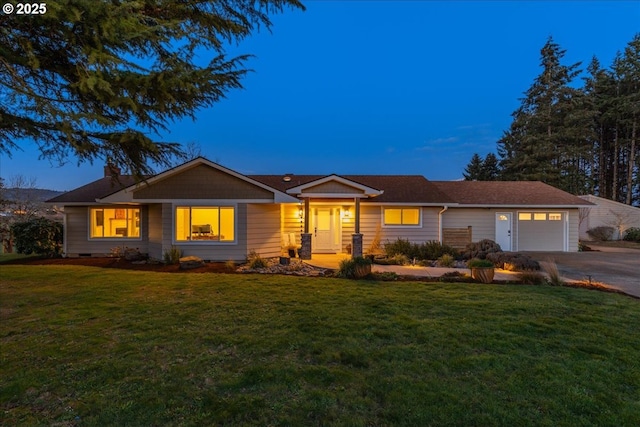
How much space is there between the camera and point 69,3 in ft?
9.08

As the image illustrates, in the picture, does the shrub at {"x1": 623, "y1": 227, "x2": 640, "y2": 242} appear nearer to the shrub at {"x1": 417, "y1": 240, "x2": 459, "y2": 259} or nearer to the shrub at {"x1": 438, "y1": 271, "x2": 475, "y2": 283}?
the shrub at {"x1": 417, "y1": 240, "x2": 459, "y2": 259}

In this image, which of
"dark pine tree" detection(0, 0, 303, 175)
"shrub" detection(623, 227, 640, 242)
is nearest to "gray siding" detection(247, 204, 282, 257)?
"dark pine tree" detection(0, 0, 303, 175)

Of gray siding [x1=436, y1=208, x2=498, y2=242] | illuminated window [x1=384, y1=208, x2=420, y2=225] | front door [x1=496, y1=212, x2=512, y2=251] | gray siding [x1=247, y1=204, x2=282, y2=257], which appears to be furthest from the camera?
front door [x1=496, y1=212, x2=512, y2=251]

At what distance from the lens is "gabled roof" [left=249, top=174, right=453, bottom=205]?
1388 centimetres

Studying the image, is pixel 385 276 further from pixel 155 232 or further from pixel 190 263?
pixel 155 232

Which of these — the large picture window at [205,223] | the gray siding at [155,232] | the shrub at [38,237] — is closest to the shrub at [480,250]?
the large picture window at [205,223]

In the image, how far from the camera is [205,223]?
37.9 ft

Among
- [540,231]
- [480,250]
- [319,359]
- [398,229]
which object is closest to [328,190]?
[398,229]

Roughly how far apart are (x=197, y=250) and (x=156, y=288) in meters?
4.12

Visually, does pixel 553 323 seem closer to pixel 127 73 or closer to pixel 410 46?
pixel 127 73

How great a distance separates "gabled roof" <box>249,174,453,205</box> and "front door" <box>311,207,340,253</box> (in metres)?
1.55

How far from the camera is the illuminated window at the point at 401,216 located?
1414 centimetres

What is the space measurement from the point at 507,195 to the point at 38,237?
73.0 feet

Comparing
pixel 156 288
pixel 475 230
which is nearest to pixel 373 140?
pixel 475 230
